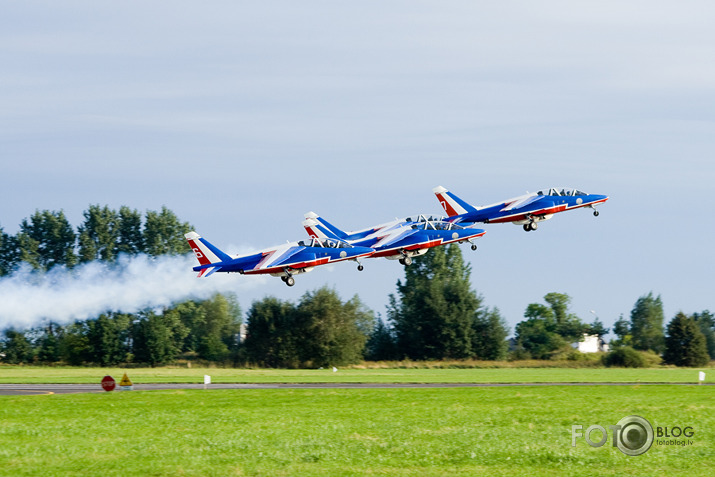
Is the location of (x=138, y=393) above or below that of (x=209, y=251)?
below

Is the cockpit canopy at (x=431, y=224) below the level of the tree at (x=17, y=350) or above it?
above

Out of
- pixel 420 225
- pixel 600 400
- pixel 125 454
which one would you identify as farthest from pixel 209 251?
pixel 125 454

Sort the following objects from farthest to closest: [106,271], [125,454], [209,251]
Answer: [106,271] < [209,251] < [125,454]

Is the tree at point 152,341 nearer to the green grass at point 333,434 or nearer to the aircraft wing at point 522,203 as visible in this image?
the aircraft wing at point 522,203

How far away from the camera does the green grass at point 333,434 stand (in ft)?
100

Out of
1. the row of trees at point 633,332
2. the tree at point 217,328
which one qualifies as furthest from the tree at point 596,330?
the tree at point 217,328

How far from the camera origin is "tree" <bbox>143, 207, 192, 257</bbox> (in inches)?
4943

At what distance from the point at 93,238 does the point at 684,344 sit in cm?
7860

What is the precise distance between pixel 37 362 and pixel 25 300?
756 inches

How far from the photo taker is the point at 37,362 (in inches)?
4437

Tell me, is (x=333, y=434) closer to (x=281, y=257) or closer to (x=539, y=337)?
(x=281, y=257)

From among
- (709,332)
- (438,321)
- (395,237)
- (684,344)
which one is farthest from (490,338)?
(709,332)

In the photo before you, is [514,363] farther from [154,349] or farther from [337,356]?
[154,349]

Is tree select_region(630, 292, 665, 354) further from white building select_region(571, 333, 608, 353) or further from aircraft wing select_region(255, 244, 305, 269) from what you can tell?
aircraft wing select_region(255, 244, 305, 269)
